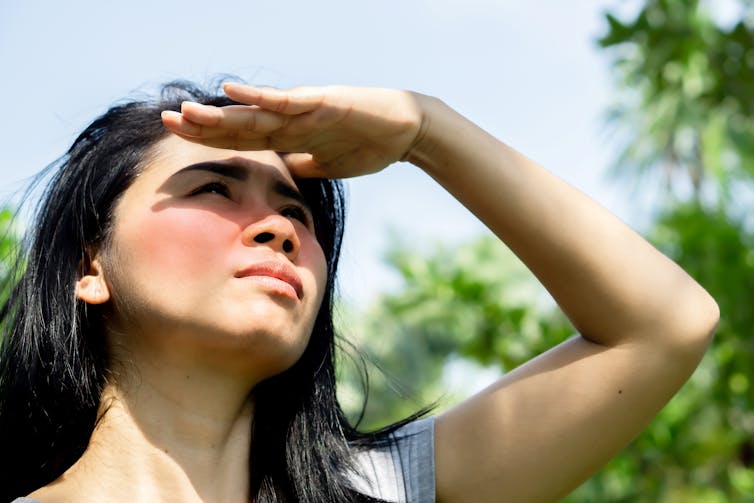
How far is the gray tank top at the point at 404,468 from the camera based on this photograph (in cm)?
206

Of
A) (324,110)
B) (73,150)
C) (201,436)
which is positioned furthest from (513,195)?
(73,150)

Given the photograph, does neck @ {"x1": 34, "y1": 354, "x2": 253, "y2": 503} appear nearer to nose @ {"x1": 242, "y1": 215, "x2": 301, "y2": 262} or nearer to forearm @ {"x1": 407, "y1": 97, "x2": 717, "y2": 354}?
nose @ {"x1": 242, "y1": 215, "x2": 301, "y2": 262}

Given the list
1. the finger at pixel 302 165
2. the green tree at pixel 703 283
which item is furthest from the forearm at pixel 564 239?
the green tree at pixel 703 283

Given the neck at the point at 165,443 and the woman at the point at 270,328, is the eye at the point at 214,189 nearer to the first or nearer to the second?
Result: the woman at the point at 270,328

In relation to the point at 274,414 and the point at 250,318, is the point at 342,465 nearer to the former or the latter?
the point at 274,414

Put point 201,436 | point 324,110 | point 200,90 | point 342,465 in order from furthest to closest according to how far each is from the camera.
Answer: point 200,90, point 342,465, point 201,436, point 324,110

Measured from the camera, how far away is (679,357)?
6.61 ft

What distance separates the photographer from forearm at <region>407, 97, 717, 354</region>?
78.4 inches

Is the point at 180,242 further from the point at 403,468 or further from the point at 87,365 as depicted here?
the point at 403,468

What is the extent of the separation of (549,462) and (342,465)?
42 cm

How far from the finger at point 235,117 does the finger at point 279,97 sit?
0.05 feet

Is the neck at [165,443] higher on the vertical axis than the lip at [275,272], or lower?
lower

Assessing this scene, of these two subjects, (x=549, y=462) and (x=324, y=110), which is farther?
(x=549, y=462)

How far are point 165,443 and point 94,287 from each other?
0.34m
